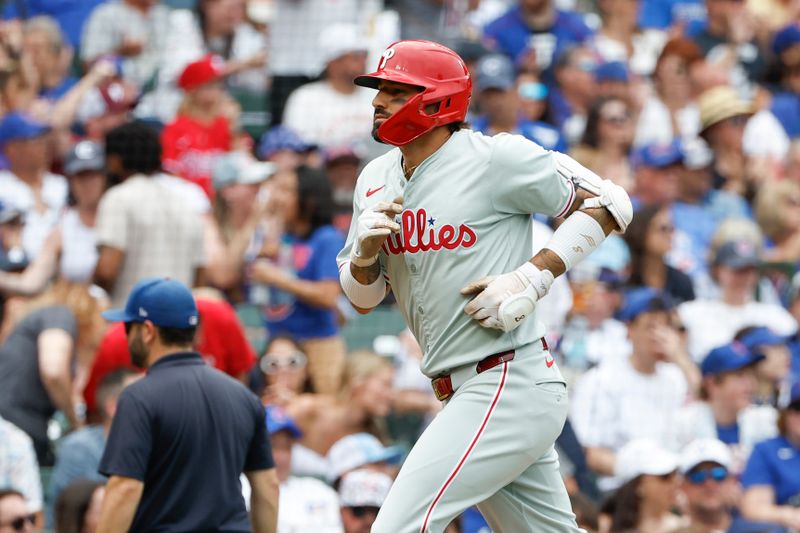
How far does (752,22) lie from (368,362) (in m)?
6.03

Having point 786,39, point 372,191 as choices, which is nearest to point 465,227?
point 372,191

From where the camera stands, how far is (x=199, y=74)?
33.8 ft

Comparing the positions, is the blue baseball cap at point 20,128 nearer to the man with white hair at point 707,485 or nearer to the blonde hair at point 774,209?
the man with white hair at point 707,485

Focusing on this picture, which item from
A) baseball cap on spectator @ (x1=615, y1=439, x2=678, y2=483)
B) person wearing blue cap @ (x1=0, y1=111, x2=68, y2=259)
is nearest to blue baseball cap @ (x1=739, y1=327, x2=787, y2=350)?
baseball cap on spectator @ (x1=615, y1=439, x2=678, y2=483)

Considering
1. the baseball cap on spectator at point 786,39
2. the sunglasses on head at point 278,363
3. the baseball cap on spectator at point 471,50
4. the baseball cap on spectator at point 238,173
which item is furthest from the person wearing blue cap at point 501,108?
the baseball cap on spectator at point 786,39

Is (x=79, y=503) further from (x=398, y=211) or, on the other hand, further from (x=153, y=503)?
(x=398, y=211)

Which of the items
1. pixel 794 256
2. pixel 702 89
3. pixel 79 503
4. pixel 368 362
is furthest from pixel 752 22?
pixel 79 503

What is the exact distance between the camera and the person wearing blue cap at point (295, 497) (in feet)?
24.5

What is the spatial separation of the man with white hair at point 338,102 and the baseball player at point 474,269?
5666mm

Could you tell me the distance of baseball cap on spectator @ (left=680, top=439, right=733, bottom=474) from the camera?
7.97m

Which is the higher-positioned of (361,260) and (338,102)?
(361,260)

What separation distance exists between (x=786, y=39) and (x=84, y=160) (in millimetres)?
6272

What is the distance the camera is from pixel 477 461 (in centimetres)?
481

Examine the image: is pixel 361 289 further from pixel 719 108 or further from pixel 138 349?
pixel 719 108
